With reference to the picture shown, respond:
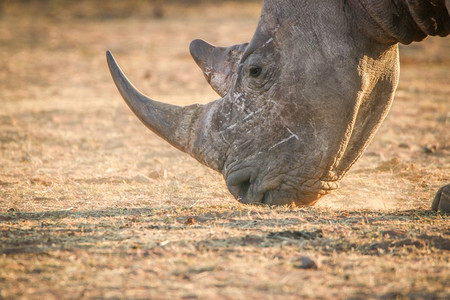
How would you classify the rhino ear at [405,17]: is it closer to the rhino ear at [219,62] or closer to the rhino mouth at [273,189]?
the rhino ear at [219,62]

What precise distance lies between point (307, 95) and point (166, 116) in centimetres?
105

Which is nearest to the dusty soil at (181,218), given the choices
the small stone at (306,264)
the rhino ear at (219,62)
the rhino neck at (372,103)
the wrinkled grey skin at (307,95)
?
the small stone at (306,264)

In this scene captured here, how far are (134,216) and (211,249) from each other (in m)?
0.98

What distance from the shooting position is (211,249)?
3.49 metres

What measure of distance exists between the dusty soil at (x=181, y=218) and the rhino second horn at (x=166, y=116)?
484 millimetres

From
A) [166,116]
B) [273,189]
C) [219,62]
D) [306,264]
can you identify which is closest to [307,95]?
[273,189]

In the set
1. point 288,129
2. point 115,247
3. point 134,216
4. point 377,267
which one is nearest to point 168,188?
point 134,216

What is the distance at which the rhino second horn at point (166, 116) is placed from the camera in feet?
15.2

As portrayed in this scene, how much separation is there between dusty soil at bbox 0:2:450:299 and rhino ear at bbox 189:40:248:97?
0.85 meters

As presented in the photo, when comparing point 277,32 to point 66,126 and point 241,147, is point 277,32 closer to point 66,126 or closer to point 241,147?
point 241,147

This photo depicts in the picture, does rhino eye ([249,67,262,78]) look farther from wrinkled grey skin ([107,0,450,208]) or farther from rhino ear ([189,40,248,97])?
rhino ear ([189,40,248,97])

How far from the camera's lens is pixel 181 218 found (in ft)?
13.8

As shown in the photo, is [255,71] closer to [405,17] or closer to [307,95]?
[307,95]

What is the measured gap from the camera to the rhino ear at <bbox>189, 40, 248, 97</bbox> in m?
4.62
